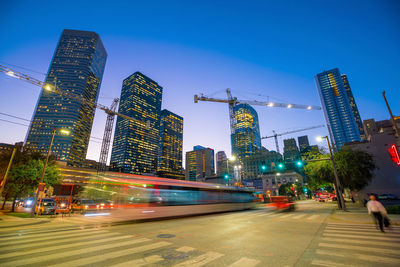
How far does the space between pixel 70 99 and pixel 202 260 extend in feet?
620

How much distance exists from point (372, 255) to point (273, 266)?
3242 mm

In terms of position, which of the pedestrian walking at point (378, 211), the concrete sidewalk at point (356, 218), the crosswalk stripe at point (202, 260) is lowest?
the concrete sidewalk at point (356, 218)

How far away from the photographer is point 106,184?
36.9ft

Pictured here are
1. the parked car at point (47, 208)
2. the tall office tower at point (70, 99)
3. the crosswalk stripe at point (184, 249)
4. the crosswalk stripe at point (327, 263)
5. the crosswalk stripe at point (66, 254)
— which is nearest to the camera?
the crosswalk stripe at point (327, 263)

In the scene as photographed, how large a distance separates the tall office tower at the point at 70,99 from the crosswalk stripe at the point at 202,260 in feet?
519

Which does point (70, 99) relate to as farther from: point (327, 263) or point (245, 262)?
point (327, 263)

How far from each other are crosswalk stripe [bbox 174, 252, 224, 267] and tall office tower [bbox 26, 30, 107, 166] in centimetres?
15820

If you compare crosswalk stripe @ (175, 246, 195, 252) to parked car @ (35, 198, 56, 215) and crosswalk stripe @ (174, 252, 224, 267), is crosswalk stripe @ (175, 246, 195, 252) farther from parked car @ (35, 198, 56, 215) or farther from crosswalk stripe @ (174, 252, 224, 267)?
parked car @ (35, 198, 56, 215)

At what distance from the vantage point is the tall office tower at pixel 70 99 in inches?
5817

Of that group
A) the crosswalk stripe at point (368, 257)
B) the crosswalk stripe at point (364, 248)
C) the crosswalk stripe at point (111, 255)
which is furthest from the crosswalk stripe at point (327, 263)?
the crosswalk stripe at point (111, 255)

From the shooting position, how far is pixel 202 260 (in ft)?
16.0

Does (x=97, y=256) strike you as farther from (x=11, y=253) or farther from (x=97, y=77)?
(x=97, y=77)

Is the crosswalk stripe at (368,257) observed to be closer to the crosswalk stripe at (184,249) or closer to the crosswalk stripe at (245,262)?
the crosswalk stripe at (245,262)

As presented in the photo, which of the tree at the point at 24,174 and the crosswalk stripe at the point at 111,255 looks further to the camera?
the tree at the point at 24,174
